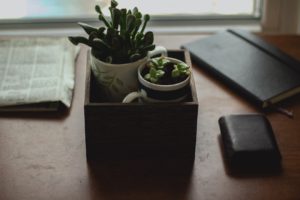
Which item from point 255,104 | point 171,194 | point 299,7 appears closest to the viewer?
point 171,194

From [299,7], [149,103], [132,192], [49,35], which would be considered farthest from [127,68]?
[299,7]

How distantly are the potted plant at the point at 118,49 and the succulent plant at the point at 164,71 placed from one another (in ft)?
0.08

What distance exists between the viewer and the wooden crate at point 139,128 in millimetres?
860

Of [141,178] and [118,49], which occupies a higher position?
[118,49]

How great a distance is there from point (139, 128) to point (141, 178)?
8 cm

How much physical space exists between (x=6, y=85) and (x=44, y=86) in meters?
0.08

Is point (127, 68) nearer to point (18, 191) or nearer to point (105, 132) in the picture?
point (105, 132)

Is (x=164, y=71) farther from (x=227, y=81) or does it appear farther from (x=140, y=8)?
(x=140, y=8)

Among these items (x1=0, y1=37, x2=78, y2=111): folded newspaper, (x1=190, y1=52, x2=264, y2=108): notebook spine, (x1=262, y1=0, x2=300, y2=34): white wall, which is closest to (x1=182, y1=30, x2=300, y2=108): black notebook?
(x1=190, y1=52, x2=264, y2=108): notebook spine

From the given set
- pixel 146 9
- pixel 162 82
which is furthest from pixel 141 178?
pixel 146 9

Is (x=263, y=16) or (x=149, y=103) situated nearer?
(x=149, y=103)

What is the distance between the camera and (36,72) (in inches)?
44.5

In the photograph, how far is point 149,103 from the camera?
86 cm

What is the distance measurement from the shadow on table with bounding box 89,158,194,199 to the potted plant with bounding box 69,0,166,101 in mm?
129
